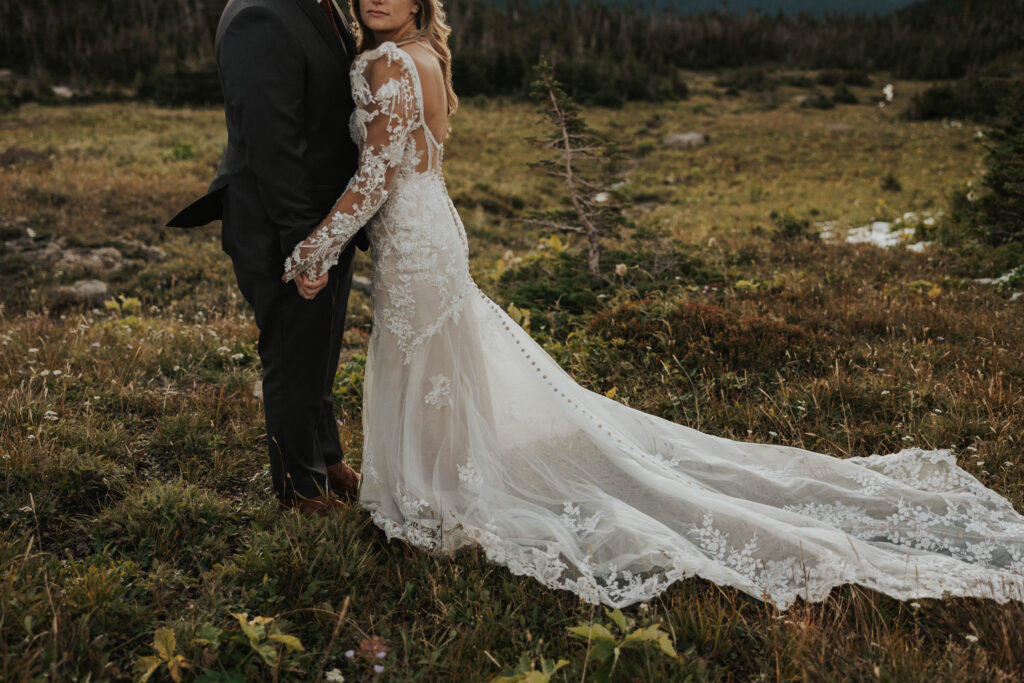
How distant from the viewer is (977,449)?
13.1 feet

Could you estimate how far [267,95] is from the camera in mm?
2854

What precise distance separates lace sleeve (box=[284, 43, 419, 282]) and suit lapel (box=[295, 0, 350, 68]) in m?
0.16

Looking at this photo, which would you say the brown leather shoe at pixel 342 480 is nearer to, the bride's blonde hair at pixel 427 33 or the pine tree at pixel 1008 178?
the bride's blonde hair at pixel 427 33

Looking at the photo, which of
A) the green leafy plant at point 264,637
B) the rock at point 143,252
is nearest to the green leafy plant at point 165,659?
the green leafy plant at point 264,637

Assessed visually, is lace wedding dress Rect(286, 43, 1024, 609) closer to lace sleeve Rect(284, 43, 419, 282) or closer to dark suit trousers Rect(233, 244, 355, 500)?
lace sleeve Rect(284, 43, 419, 282)

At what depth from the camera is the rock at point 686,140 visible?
26.7 metres

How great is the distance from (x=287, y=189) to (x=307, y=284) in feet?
1.45

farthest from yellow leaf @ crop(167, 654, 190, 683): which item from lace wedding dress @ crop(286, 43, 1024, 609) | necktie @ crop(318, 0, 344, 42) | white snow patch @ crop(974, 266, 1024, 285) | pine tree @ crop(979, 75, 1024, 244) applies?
pine tree @ crop(979, 75, 1024, 244)

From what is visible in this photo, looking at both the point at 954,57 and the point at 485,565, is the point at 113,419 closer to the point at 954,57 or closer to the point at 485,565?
the point at 485,565

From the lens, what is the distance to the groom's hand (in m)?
3.17

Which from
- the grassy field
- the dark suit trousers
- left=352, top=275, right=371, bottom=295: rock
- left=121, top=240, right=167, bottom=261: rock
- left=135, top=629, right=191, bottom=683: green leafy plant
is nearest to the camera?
left=135, top=629, right=191, bottom=683: green leafy plant

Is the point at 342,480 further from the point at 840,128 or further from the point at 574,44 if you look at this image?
the point at 574,44

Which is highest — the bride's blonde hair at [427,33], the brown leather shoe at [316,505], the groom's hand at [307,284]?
the bride's blonde hair at [427,33]

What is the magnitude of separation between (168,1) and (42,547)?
7651 centimetres
